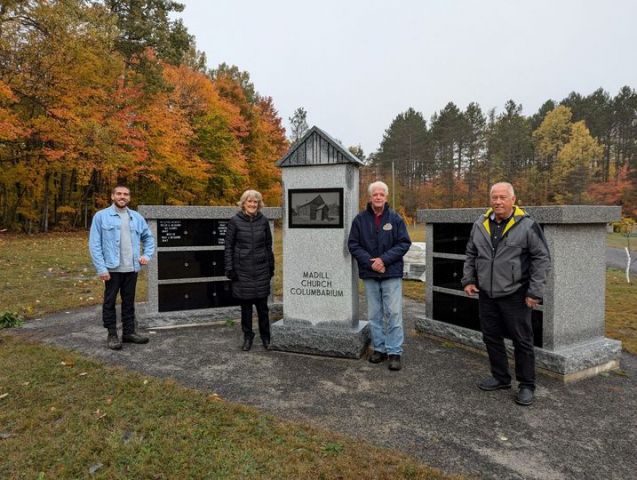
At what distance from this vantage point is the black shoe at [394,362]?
13.7 ft

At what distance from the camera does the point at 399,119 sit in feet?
167

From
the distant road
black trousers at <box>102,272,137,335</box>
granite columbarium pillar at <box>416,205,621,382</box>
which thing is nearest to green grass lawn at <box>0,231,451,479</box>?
black trousers at <box>102,272,137,335</box>

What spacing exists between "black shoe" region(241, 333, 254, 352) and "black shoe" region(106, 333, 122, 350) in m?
1.42

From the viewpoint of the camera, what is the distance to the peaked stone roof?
4629 mm

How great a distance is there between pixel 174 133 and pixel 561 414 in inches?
837

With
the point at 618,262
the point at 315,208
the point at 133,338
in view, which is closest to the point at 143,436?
the point at 133,338

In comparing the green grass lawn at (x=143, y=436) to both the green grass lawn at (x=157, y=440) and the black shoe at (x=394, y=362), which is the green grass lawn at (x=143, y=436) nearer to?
the green grass lawn at (x=157, y=440)

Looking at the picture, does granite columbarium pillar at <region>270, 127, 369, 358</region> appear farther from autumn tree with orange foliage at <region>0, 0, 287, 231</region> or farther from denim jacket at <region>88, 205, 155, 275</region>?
autumn tree with orange foliage at <region>0, 0, 287, 231</region>

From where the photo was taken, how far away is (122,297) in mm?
4914

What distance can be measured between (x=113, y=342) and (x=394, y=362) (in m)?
3.23

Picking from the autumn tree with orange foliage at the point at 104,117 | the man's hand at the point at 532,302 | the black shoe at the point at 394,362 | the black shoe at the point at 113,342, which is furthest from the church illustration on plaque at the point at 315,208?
the autumn tree with orange foliage at the point at 104,117

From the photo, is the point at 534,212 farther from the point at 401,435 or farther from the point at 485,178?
the point at 485,178

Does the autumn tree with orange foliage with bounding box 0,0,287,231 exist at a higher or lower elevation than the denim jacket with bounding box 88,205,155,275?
higher

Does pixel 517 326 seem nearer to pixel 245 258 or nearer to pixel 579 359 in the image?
pixel 579 359
